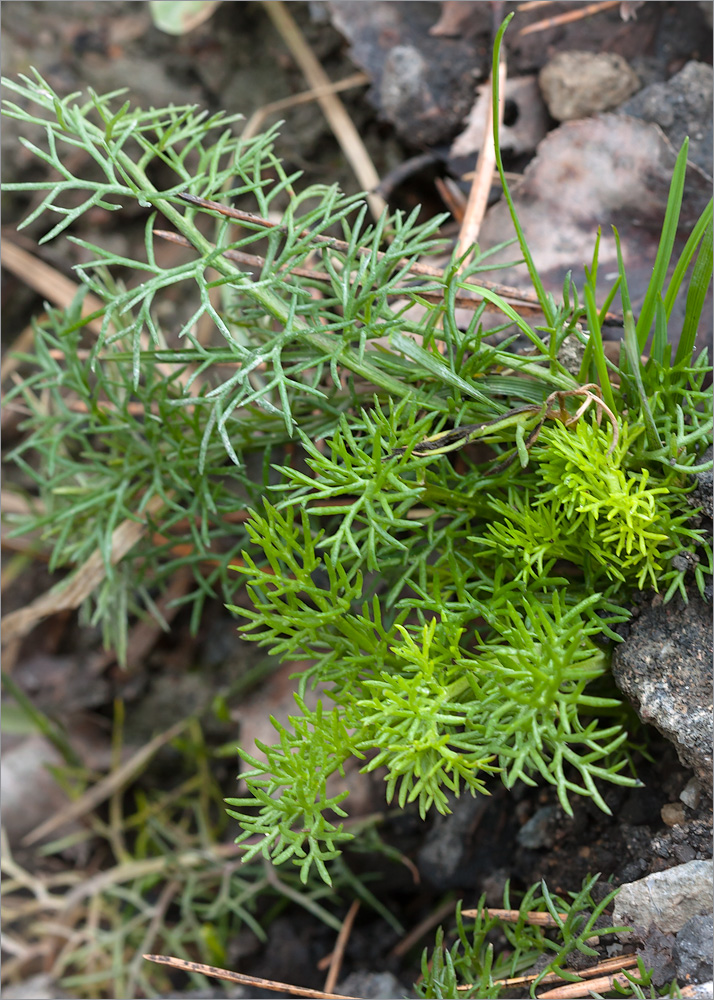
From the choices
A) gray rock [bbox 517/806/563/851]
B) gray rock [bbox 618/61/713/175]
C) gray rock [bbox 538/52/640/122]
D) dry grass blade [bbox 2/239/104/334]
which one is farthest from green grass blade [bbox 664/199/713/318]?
dry grass blade [bbox 2/239/104/334]

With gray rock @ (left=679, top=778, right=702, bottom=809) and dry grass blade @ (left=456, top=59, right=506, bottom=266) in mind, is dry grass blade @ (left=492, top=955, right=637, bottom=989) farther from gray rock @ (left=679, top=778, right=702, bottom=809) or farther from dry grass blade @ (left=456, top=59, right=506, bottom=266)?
dry grass blade @ (left=456, top=59, right=506, bottom=266)

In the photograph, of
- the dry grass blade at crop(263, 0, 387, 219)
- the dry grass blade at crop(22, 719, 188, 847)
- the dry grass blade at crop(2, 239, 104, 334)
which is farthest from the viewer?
the dry grass blade at crop(2, 239, 104, 334)

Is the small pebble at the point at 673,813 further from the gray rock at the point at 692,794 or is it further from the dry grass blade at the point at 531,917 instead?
the dry grass blade at the point at 531,917

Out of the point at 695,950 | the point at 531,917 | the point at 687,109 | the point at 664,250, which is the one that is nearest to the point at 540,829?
the point at 531,917

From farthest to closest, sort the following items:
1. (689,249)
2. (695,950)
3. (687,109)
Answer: (687,109)
(689,249)
(695,950)

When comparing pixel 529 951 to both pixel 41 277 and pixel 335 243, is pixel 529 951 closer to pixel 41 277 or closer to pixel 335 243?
pixel 335 243

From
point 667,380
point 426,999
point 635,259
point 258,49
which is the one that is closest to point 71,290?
point 258,49
